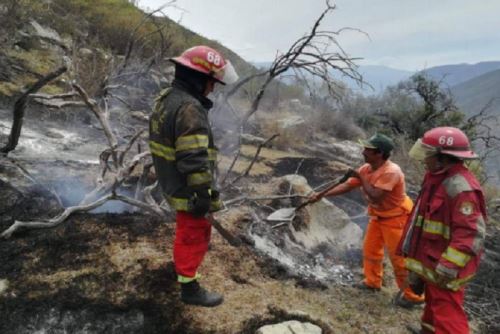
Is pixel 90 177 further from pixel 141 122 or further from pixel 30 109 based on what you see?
pixel 141 122

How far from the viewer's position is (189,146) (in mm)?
2486

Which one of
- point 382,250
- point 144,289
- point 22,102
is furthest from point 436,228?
point 22,102

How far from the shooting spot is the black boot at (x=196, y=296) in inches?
117

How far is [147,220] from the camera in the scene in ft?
14.4

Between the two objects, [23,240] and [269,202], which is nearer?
[23,240]

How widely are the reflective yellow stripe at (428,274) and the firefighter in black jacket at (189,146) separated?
1.48m

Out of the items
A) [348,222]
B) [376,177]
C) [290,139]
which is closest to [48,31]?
[290,139]

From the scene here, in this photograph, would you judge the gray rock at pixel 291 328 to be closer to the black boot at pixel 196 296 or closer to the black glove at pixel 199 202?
the black boot at pixel 196 296

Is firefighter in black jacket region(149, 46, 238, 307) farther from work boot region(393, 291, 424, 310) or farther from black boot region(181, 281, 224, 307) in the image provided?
work boot region(393, 291, 424, 310)

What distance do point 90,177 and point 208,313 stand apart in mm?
3083

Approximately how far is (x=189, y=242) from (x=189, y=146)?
2.41ft

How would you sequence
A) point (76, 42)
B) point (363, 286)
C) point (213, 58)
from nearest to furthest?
point (213, 58), point (363, 286), point (76, 42)

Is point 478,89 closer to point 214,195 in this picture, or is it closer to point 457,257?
point 457,257

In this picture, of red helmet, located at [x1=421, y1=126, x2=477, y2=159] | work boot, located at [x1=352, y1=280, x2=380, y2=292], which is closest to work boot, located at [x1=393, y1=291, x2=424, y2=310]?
work boot, located at [x1=352, y1=280, x2=380, y2=292]
